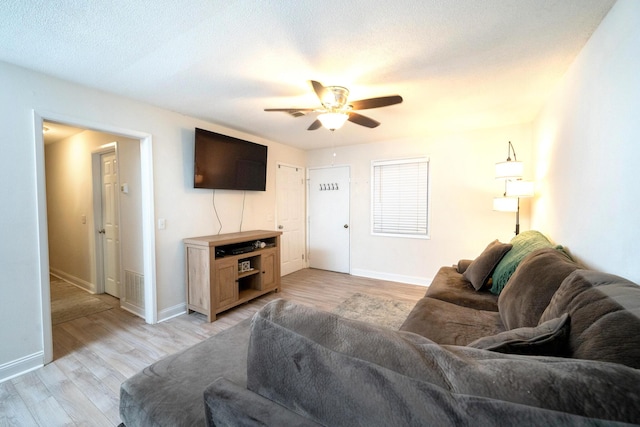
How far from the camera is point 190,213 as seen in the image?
3.20m

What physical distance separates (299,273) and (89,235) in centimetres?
330

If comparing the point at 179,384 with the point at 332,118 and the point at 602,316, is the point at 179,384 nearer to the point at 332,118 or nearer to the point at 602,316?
the point at 602,316

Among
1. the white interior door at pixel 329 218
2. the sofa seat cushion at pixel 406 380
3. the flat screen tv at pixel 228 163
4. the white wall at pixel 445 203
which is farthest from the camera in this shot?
the white interior door at pixel 329 218

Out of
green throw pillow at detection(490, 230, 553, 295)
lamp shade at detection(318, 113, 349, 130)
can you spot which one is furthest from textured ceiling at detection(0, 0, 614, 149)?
green throw pillow at detection(490, 230, 553, 295)

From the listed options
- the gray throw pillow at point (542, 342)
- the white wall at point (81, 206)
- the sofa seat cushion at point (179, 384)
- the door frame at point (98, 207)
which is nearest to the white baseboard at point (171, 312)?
the white wall at point (81, 206)

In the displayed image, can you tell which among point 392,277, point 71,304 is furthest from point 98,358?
point 392,277

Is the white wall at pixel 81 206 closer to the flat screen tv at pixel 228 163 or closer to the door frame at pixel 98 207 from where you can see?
the door frame at pixel 98 207

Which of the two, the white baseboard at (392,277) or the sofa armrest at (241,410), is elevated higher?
the sofa armrest at (241,410)

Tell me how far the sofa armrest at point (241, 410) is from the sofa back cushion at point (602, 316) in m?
0.85

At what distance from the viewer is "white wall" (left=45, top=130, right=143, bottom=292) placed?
3082 millimetres

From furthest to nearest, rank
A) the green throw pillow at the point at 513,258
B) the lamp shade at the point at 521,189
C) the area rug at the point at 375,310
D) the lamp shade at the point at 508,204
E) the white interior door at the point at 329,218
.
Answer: the white interior door at the point at 329,218 → the lamp shade at the point at 508,204 → the area rug at the point at 375,310 → the lamp shade at the point at 521,189 → the green throw pillow at the point at 513,258

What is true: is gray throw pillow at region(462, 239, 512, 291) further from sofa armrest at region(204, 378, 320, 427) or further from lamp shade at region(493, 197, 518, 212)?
sofa armrest at region(204, 378, 320, 427)

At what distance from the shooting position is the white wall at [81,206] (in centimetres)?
308

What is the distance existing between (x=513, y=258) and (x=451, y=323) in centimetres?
89
